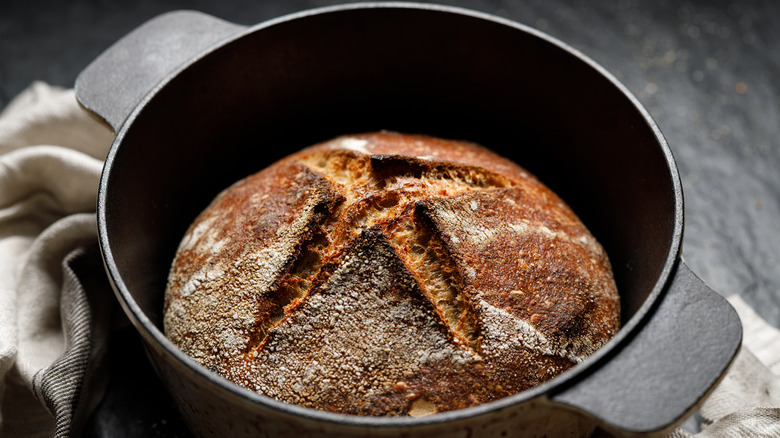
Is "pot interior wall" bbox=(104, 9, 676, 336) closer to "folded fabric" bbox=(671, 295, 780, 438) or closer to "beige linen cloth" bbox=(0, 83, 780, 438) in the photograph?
"beige linen cloth" bbox=(0, 83, 780, 438)

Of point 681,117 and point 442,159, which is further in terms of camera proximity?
point 681,117

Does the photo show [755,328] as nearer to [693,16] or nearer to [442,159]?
[442,159]

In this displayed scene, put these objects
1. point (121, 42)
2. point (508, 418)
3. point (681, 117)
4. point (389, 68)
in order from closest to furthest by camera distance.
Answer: point (508, 418) < point (121, 42) < point (389, 68) < point (681, 117)

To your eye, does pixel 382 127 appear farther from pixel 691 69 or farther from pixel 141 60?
pixel 691 69

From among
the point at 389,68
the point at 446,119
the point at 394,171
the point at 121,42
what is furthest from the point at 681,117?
the point at 121,42

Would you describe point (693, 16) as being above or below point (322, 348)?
above

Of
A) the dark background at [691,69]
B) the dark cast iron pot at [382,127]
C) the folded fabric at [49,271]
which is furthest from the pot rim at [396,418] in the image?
the dark background at [691,69]

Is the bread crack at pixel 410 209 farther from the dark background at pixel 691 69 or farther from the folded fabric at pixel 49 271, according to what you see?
the dark background at pixel 691 69
